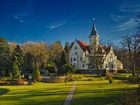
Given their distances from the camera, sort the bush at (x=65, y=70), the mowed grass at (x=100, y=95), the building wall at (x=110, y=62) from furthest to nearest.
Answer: the building wall at (x=110, y=62), the bush at (x=65, y=70), the mowed grass at (x=100, y=95)

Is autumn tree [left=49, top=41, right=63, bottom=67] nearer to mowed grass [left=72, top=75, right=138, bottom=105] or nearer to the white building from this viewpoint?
the white building

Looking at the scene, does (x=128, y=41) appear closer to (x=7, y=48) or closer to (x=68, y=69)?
(x=68, y=69)

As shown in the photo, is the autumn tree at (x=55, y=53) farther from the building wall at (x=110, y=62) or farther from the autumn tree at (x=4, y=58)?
the autumn tree at (x=4, y=58)

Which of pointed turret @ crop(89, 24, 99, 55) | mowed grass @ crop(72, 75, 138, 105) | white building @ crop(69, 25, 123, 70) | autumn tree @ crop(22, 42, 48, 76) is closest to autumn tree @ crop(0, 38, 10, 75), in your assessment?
autumn tree @ crop(22, 42, 48, 76)

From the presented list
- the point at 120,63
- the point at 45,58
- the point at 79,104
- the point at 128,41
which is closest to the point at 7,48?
the point at 45,58

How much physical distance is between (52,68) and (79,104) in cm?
5591

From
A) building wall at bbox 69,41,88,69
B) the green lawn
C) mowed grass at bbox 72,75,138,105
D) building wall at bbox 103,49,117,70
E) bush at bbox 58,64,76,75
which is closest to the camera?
mowed grass at bbox 72,75,138,105

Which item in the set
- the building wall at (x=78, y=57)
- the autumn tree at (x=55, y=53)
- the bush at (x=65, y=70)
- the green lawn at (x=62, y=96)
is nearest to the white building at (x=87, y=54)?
the building wall at (x=78, y=57)

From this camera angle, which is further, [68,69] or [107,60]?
[107,60]

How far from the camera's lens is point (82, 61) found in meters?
86.2

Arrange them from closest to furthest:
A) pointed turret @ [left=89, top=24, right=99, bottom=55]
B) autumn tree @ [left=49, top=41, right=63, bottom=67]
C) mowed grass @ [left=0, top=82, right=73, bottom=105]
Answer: mowed grass @ [left=0, top=82, right=73, bottom=105]
pointed turret @ [left=89, top=24, right=99, bottom=55]
autumn tree @ [left=49, top=41, right=63, bottom=67]

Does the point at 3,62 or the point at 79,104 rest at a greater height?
the point at 3,62

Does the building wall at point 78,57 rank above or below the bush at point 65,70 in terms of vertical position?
above

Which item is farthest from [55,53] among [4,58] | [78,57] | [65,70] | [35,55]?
[4,58]
